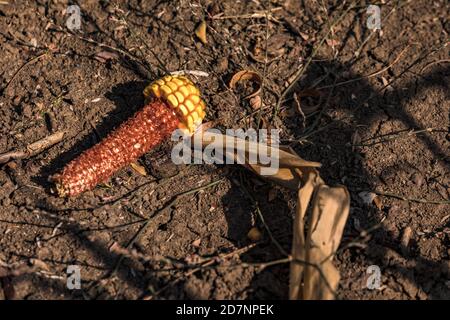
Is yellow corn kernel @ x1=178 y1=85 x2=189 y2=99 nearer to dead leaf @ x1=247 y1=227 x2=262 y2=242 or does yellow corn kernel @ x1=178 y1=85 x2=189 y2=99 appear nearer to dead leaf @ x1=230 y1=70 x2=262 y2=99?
dead leaf @ x1=230 y1=70 x2=262 y2=99

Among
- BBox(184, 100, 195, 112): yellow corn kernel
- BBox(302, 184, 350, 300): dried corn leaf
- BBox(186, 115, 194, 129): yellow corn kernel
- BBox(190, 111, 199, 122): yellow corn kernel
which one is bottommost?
BBox(302, 184, 350, 300): dried corn leaf

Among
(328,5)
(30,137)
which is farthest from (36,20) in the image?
(328,5)

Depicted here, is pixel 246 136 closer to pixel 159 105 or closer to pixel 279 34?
pixel 159 105

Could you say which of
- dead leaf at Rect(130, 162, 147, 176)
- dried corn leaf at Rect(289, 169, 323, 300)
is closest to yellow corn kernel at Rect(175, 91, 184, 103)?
dead leaf at Rect(130, 162, 147, 176)

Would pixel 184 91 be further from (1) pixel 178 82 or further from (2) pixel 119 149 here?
(2) pixel 119 149

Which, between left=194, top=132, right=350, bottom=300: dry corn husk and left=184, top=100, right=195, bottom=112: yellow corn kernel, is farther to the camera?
left=184, top=100, right=195, bottom=112: yellow corn kernel

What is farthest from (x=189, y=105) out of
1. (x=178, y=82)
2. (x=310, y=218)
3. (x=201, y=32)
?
(x=310, y=218)
